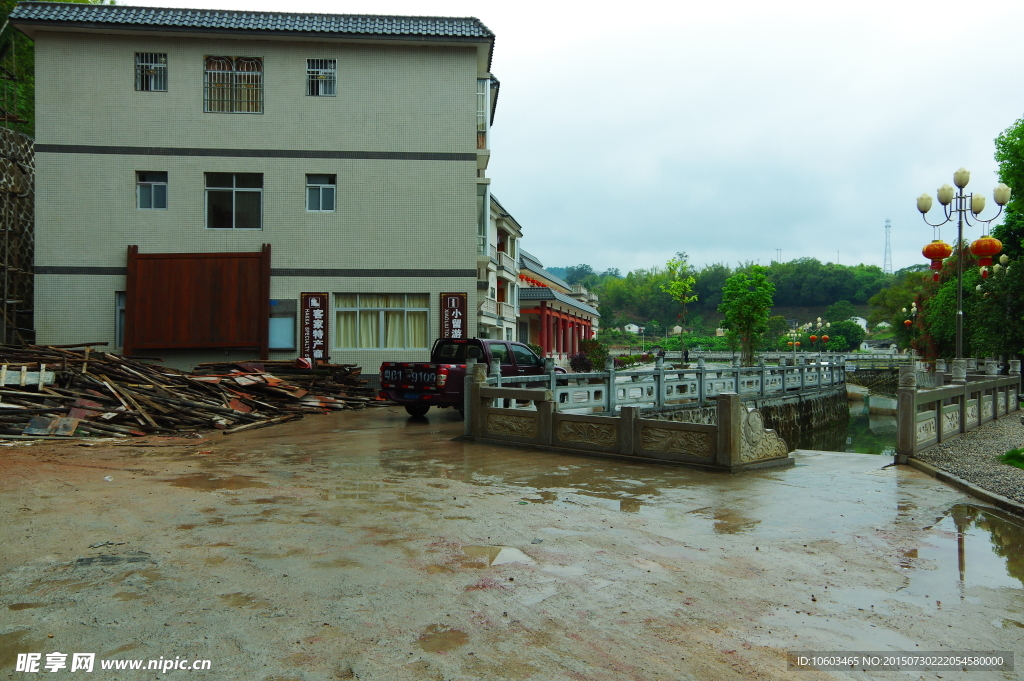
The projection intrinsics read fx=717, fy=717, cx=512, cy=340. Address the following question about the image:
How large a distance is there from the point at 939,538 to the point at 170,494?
7.16 metres

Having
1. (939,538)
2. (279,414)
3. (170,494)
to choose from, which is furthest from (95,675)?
(279,414)

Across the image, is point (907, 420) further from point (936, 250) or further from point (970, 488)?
point (936, 250)

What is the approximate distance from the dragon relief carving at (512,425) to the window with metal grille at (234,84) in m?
13.5

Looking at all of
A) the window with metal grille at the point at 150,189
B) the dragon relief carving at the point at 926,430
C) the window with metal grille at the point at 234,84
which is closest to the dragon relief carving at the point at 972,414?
the dragon relief carving at the point at 926,430

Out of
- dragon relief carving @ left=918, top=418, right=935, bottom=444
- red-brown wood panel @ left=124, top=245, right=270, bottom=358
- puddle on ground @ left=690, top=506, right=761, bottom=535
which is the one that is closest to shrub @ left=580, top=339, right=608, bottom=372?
red-brown wood panel @ left=124, top=245, right=270, bottom=358

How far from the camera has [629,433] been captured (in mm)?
9750

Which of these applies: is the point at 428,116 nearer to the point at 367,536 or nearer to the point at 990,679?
the point at 367,536

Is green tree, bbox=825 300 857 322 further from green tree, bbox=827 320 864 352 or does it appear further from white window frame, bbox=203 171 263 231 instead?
white window frame, bbox=203 171 263 231

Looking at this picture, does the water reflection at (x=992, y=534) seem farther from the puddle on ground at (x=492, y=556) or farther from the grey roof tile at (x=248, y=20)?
the grey roof tile at (x=248, y=20)

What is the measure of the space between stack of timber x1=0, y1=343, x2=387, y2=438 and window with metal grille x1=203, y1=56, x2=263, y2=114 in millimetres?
8154

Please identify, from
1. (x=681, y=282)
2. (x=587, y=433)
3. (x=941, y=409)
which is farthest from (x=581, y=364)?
(x=587, y=433)

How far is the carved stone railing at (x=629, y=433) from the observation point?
8.91 metres

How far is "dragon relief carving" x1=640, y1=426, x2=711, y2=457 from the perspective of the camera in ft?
29.9

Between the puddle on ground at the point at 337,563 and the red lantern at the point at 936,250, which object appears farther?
the red lantern at the point at 936,250
